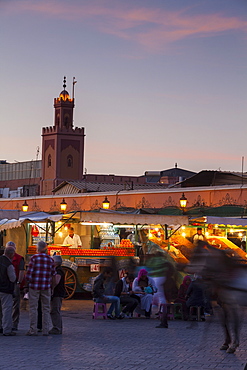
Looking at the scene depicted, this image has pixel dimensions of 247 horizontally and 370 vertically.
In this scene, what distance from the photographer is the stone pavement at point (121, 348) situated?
34.4 ft

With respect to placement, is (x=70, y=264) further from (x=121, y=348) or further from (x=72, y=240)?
(x=121, y=348)

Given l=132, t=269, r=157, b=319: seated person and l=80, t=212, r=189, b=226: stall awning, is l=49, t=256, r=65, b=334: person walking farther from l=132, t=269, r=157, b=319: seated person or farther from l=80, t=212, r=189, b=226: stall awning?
l=80, t=212, r=189, b=226: stall awning

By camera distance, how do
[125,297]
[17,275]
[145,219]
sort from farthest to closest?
[145,219] < [125,297] < [17,275]

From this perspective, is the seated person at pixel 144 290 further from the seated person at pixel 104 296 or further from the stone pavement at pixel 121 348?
the stone pavement at pixel 121 348

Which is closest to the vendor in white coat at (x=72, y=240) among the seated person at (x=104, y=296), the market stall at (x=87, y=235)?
the market stall at (x=87, y=235)

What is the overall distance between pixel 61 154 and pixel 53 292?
85.2 meters

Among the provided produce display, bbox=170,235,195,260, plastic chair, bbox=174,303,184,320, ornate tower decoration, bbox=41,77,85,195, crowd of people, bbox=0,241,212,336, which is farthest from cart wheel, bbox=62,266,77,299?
ornate tower decoration, bbox=41,77,85,195

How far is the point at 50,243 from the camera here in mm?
23219

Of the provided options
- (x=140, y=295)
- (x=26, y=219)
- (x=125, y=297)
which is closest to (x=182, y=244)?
(x=26, y=219)

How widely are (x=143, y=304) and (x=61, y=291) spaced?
143 inches

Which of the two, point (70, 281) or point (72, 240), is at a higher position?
point (72, 240)

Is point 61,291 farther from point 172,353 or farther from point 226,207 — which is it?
point 226,207

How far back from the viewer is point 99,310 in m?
17.4

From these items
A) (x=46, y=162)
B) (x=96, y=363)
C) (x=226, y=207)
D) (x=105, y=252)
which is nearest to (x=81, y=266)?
(x=105, y=252)
